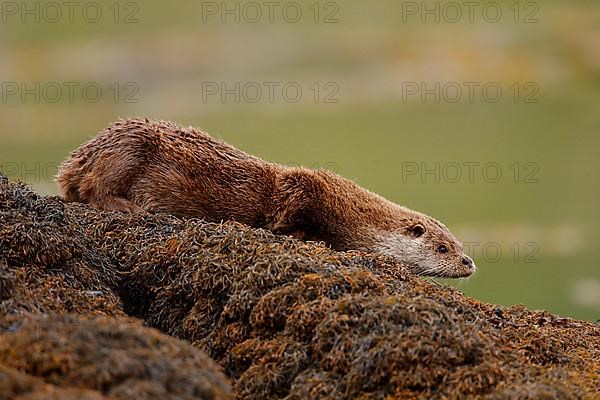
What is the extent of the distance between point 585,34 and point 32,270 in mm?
16111

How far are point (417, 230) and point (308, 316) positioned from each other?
10.3ft

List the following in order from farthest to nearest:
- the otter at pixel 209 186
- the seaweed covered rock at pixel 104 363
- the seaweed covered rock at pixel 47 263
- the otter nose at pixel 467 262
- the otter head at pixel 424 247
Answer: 1. the otter nose at pixel 467 262
2. the otter head at pixel 424 247
3. the otter at pixel 209 186
4. the seaweed covered rock at pixel 47 263
5. the seaweed covered rock at pixel 104 363

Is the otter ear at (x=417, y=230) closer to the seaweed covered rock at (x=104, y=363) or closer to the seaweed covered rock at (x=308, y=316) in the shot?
the seaweed covered rock at (x=308, y=316)

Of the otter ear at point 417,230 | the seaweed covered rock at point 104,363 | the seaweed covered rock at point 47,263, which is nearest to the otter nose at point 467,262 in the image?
the otter ear at point 417,230

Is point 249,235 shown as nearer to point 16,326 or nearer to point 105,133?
point 16,326

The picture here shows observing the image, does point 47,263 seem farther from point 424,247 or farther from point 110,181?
point 424,247

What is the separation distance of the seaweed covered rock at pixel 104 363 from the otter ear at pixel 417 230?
383cm

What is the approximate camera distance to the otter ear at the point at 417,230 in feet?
21.4

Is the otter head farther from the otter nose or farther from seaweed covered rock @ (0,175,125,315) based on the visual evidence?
seaweed covered rock @ (0,175,125,315)

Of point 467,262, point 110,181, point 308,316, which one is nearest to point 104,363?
point 308,316

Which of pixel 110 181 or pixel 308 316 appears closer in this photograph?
pixel 308 316

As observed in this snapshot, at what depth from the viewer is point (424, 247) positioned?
6.59 m

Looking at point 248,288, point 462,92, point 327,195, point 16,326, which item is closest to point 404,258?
point 327,195

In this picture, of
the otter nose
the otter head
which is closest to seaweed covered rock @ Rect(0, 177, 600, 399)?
the otter head
